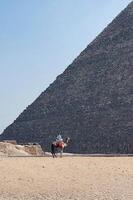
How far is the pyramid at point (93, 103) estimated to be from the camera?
58.0m

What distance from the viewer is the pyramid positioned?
58.0 m

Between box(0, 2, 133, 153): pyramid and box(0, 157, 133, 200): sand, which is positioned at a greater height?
box(0, 2, 133, 153): pyramid

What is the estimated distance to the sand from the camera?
18.0 meters

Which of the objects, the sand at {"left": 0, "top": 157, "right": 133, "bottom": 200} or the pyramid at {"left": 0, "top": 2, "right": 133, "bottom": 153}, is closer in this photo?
the sand at {"left": 0, "top": 157, "right": 133, "bottom": 200}

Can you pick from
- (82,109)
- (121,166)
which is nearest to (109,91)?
(82,109)

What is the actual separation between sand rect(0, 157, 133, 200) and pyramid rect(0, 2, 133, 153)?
97.3 ft

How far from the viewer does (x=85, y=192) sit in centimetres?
1828

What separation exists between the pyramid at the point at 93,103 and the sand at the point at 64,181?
29670mm

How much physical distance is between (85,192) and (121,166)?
5005mm

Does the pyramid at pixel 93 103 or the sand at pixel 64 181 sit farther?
the pyramid at pixel 93 103

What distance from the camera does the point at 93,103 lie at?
6469 centimetres

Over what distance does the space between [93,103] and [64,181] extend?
4533 cm

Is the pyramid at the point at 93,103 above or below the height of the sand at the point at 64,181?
above

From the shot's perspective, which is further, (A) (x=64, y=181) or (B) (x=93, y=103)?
(B) (x=93, y=103)
